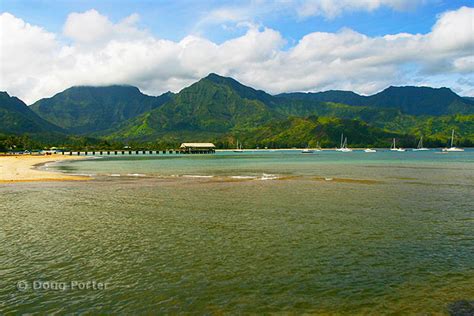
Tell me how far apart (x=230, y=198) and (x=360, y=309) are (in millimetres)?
25566

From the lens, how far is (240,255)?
17.7 meters

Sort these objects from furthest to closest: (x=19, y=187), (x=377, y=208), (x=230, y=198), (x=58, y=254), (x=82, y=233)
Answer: (x=19, y=187)
(x=230, y=198)
(x=377, y=208)
(x=82, y=233)
(x=58, y=254)

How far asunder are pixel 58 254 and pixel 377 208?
25569 millimetres

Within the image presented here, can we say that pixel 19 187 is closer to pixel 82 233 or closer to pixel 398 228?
pixel 82 233

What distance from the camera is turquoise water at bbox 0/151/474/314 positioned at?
496 inches

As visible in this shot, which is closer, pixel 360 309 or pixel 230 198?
pixel 360 309

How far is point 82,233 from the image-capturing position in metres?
22.1

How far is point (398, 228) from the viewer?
2345cm

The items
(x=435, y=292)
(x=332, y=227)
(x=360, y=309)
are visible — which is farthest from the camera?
(x=332, y=227)

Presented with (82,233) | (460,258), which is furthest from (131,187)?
(460,258)

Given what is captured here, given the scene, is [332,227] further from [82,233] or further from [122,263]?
[82,233]

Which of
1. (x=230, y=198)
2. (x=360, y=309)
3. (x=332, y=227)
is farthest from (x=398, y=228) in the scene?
(x=230, y=198)

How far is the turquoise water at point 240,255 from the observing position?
1259 cm

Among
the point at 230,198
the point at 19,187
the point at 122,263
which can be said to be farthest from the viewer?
the point at 19,187
